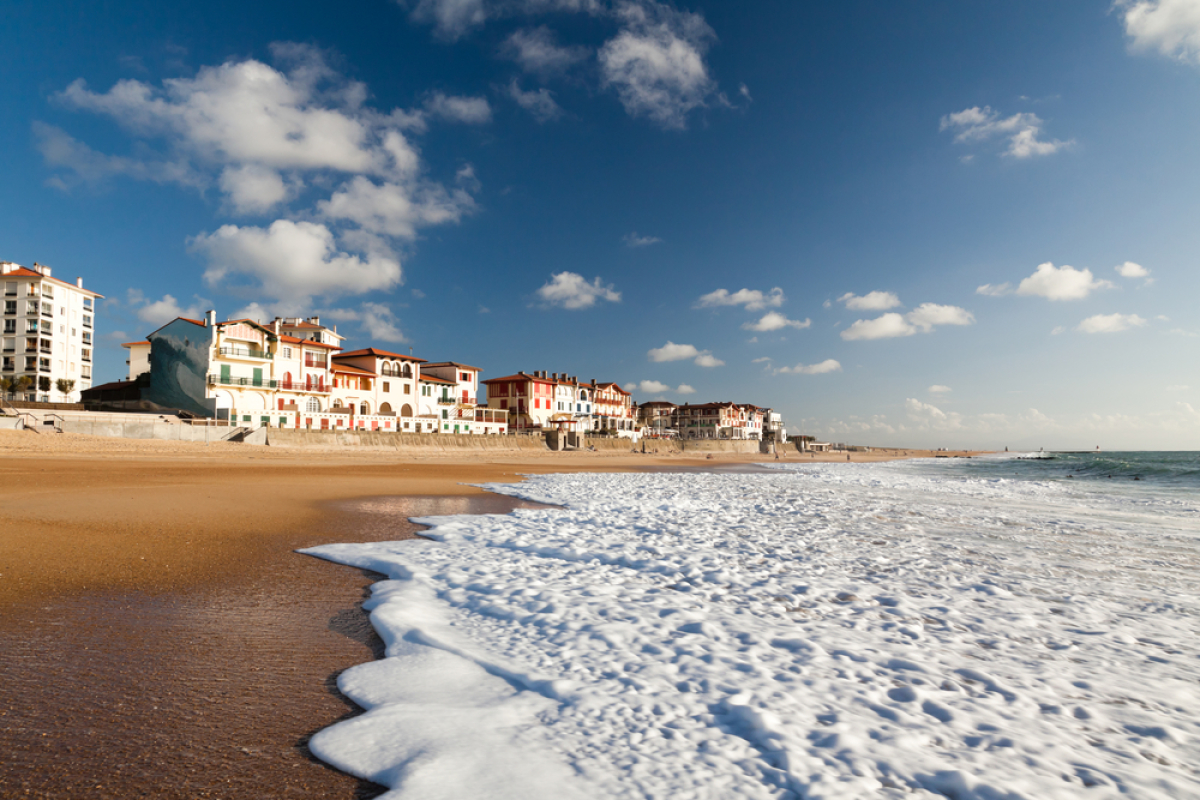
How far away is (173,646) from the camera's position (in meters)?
3.49

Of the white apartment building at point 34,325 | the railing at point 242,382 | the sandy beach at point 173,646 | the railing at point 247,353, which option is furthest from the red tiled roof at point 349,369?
the sandy beach at point 173,646

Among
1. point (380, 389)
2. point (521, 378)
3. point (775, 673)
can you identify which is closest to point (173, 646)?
point (775, 673)

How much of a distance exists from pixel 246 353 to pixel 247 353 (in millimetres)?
71

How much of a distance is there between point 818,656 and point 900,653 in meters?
0.55

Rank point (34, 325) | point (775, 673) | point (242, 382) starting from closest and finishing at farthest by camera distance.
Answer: point (775, 673)
point (242, 382)
point (34, 325)

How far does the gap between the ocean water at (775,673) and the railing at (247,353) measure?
41328 mm

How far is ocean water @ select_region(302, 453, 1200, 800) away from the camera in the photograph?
93.7 inches

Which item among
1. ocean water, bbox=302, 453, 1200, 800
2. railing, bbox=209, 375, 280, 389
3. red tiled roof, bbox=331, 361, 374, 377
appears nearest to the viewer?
ocean water, bbox=302, 453, 1200, 800

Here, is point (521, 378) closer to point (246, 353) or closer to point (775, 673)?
point (246, 353)

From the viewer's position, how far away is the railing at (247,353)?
40.5m

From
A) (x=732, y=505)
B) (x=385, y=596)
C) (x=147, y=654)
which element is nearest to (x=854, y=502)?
(x=732, y=505)

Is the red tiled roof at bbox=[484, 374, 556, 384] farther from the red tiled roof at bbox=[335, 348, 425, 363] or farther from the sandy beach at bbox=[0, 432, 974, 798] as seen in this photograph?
the sandy beach at bbox=[0, 432, 974, 798]

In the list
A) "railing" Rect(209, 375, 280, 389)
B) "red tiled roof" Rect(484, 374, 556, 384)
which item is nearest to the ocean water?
"railing" Rect(209, 375, 280, 389)

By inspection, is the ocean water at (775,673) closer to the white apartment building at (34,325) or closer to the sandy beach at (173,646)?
the sandy beach at (173,646)
